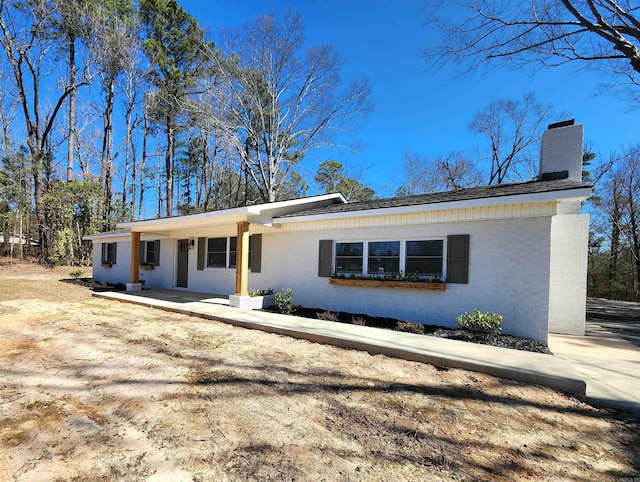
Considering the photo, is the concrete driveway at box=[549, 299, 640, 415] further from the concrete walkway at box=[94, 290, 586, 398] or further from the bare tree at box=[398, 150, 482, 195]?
the bare tree at box=[398, 150, 482, 195]

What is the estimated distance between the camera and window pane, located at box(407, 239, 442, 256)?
6680mm

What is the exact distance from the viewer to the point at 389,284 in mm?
6941

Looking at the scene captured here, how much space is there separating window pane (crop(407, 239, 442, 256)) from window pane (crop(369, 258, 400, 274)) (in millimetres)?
398

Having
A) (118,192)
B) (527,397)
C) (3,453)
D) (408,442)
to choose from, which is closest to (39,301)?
(3,453)

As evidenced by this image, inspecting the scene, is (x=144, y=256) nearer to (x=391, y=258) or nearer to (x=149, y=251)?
(x=149, y=251)

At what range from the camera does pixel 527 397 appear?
Answer: 11.4ft

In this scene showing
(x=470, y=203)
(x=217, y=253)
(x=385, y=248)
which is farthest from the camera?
(x=217, y=253)

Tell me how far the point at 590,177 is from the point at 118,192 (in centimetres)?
3289

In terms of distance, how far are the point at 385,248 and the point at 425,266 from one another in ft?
3.39

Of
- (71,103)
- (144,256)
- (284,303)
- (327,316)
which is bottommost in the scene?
(327,316)

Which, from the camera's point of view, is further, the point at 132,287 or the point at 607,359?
the point at 132,287

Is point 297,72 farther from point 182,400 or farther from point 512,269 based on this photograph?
point 182,400

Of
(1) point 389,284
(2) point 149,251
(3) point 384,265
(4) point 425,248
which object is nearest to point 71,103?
(2) point 149,251

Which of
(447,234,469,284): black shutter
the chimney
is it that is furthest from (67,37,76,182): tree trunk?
the chimney
